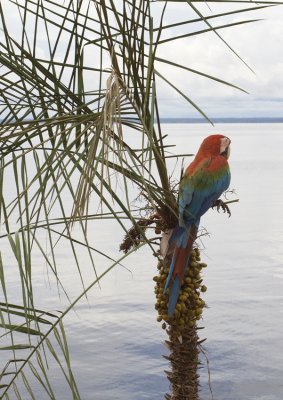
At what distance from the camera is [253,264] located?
70.0 ft

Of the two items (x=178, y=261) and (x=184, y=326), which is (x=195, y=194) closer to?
(x=178, y=261)

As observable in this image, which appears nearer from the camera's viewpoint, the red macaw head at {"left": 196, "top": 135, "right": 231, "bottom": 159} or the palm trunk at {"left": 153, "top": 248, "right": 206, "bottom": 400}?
the palm trunk at {"left": 153, "top": 248, "right": 206, "bottom": 400}

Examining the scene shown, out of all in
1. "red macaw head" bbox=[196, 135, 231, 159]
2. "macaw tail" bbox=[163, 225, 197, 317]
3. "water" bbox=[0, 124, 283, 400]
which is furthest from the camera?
"water" bbox=[0, 124, 283, 400]

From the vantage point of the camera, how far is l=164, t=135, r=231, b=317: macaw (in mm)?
3047

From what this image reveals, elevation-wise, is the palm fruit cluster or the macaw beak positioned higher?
the macaw beak

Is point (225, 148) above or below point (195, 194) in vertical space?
above

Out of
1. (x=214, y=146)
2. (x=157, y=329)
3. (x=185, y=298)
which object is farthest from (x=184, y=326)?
(x=157, y=329)

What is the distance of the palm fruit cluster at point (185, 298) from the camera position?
3.10 meters

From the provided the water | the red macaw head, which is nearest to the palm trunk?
the red macaw head

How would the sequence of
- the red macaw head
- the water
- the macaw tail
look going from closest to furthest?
the macaw tail < the red macaw head < the water

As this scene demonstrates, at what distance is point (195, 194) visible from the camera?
3.17 meters

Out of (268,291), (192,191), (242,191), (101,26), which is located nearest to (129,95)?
(101,26)

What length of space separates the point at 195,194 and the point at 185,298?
0.40 meters

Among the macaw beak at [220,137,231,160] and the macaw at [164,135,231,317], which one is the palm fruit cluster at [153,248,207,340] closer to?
the macaw at [164,135,231,317]
